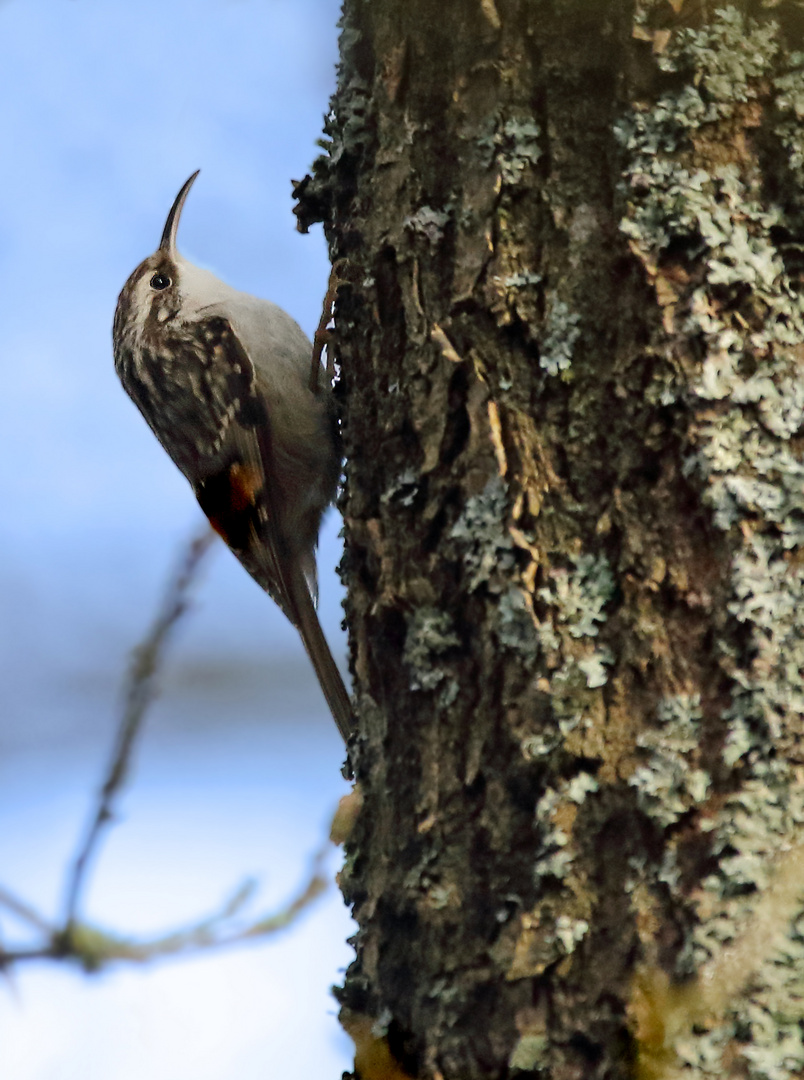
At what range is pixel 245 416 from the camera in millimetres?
2740

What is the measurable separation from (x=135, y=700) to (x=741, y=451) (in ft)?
4.52

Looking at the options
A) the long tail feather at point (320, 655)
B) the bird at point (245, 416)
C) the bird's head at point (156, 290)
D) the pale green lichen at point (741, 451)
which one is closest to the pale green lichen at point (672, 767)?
the pale green lichen at point (741, 451)

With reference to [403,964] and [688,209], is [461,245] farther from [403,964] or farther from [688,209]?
[403,964]

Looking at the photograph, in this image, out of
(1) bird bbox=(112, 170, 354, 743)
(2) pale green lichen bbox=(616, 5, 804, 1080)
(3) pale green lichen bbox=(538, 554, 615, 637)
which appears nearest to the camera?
(2) pale green lichen bbox=(616, 5, 804, 1080)

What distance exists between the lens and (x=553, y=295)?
1.33 metres

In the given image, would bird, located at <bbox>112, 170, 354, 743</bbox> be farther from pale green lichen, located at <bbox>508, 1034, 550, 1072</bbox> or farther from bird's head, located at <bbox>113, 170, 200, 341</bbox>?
pale green lichen, located at <bbox>508, 1034, 550, 1072</bbox>

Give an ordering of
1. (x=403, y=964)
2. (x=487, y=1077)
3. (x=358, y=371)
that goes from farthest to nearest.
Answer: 1. (x=358, y=371)
2. (x=403, y=964)
3. (x=487, y=1077)

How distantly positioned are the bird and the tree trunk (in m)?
1.10

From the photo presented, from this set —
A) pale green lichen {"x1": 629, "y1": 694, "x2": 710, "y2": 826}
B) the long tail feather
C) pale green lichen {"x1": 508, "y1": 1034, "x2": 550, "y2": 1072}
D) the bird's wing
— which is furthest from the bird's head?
pale green lichen {"x1": 508, "y1": 1034, "x2": 550, "y2": 1072}

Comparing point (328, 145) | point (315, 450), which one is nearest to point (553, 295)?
point (328, 145)

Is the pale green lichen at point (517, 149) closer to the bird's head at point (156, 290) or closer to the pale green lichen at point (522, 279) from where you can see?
the pale green lichen at point (522, 279)

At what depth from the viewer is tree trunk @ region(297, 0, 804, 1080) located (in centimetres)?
114

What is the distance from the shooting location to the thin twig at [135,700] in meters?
2.01

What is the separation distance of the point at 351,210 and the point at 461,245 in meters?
0.28
